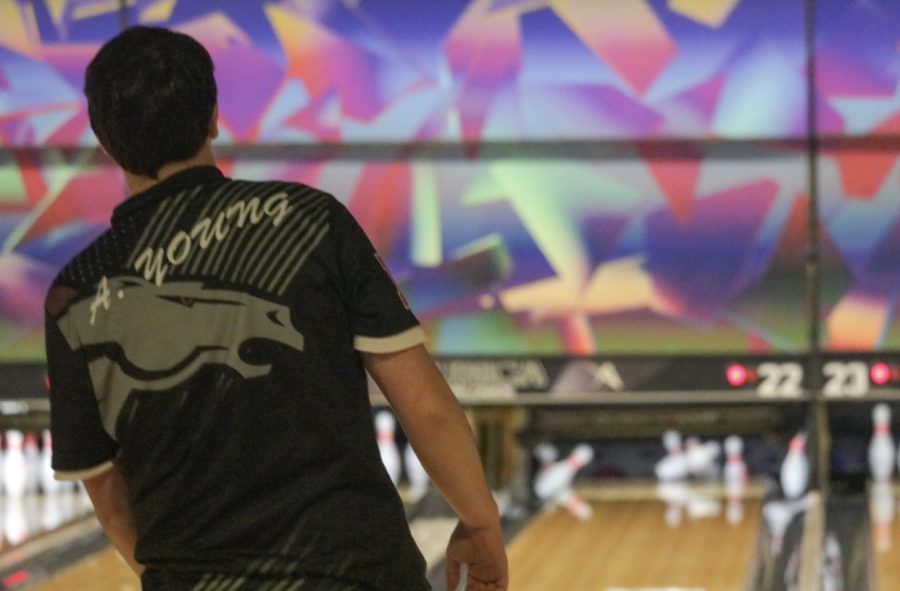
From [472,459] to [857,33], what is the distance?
3.74 m

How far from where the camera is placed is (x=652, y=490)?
5066mm

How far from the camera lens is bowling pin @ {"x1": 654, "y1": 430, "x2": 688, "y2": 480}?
5168 mm

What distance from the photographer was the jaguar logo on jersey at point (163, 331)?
1361mm

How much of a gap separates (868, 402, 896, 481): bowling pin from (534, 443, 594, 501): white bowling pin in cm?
88

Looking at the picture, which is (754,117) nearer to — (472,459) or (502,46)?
(502,46)

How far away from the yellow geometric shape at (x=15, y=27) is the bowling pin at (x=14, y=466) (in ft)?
4.03

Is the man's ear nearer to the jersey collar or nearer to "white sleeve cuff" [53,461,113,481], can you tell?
the jersey collar

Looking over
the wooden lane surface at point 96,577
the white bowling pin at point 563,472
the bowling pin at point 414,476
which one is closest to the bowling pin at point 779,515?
the white bowling pin at point 563,472

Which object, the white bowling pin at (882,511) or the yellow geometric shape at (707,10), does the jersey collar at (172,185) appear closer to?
the white bowling pin at (882,511)

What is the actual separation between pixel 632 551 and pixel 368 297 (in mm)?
3127

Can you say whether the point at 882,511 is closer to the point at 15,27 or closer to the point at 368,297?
the point at 15,27

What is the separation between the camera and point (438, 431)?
1.39 m

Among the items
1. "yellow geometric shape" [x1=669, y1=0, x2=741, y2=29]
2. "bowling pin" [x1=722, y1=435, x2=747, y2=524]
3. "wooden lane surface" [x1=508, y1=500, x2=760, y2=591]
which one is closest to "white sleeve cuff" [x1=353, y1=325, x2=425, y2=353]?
"wooden lane surface" [x1=508, y1=500, x2=760, y2=591]

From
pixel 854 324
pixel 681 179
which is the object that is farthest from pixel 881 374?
pixel 681 179
